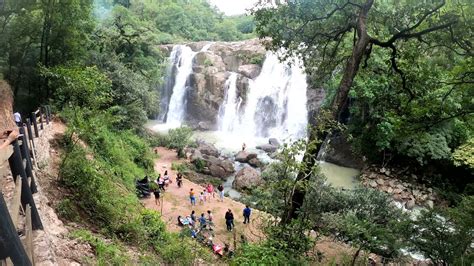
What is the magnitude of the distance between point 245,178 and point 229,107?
12.9 metres

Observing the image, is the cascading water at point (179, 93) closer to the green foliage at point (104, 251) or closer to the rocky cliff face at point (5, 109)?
the rocky cliff face at point (5, 109)

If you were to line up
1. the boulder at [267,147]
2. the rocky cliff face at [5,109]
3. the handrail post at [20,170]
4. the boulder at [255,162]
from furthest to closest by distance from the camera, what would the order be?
the boulder at [267,147] → the boulder at [255,162] → the rocky cliff face at [5,109] → the handrail post at [20,170]

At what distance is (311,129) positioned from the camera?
7082mm

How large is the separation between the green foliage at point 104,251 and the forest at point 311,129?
0.03 m

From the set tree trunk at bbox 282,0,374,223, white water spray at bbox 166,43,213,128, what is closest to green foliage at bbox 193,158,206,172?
white water spray at bbox 166,43,213,128

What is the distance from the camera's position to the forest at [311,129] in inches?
286

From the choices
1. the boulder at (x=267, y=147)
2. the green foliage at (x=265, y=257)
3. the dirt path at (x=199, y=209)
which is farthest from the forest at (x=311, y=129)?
the boulder at (x=267, y=147)

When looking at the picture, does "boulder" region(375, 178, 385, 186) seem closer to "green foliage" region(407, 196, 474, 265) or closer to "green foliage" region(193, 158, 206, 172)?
"green foliage" region(193, 158, 206, 172)

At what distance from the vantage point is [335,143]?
1009 inches

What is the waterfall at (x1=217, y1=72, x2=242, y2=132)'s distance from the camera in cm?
3288

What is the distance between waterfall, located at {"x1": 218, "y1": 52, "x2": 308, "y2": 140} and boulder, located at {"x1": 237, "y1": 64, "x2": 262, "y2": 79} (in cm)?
46

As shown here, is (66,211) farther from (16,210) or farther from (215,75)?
(215,75)

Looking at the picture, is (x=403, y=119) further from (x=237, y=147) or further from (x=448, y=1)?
(x=237, y=147)

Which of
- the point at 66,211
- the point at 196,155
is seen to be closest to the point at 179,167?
the point at 196,155
